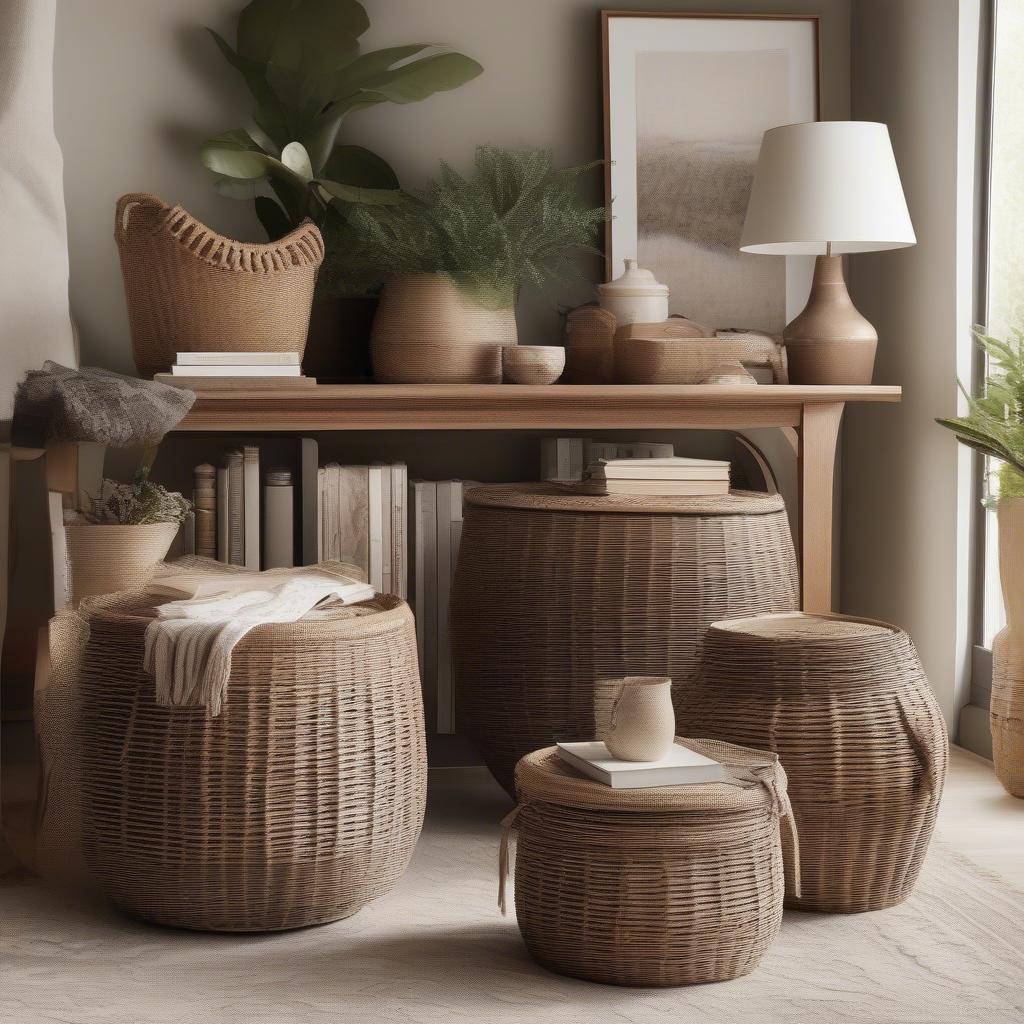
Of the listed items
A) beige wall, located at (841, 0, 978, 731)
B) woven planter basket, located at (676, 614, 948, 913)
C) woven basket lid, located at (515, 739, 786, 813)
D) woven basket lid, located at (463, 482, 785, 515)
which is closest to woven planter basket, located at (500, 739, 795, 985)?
woven basket lid, located at (515, 739, 786, 813)

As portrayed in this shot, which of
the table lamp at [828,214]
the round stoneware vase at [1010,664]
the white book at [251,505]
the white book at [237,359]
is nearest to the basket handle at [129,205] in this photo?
the white book at [237,359]

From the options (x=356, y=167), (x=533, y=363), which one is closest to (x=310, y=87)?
(x=356, y=167)

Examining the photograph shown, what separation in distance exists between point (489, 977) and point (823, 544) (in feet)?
3.98

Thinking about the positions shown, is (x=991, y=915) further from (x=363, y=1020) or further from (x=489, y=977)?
(x=363, y=1020)

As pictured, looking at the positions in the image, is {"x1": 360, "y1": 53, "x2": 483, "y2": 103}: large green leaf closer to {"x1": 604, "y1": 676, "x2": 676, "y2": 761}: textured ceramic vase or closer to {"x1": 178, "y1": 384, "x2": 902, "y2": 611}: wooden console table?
{"x1": 178, "y1": 384, "x2": 902, "y2": 611}: wooden console table

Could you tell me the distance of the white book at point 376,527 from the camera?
2.73 meters

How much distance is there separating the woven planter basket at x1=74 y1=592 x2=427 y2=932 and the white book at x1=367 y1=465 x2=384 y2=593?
79 centimetres

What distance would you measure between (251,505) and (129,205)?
61 centimetres

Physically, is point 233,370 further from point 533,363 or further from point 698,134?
point 698,134

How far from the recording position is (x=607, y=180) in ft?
9.80

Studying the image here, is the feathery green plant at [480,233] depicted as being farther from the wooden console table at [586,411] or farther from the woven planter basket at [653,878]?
the woven planter basket at [653,878]

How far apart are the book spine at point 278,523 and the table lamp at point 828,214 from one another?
102cm

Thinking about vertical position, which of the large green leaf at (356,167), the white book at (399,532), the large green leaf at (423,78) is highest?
the large green leaf at (423,78)

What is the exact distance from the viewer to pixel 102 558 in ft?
7.73
